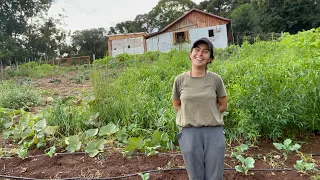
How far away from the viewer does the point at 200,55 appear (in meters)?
1.61

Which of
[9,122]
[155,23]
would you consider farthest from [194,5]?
[9,122]

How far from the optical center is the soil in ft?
6.82

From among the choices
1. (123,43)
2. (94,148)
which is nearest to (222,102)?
(94,148)

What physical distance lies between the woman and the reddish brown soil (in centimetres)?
48

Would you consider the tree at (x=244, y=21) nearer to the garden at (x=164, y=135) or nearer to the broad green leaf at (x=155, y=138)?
the garden at (x=164, y=135)

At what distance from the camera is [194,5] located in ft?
139

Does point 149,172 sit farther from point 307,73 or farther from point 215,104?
point 307,73

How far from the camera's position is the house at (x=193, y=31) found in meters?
20.9

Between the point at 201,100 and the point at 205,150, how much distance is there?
0.29m

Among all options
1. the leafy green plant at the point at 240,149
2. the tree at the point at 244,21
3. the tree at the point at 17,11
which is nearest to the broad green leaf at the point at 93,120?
the leafy green plant at the point at 240,149

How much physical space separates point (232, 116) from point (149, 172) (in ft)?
3.81

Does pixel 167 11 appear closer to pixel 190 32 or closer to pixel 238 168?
pixel 190 32

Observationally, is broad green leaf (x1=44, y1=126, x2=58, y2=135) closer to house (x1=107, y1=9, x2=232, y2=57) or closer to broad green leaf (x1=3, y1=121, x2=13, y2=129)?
broad green leaf (x1=3, y1=121, x2=13, y2=129)

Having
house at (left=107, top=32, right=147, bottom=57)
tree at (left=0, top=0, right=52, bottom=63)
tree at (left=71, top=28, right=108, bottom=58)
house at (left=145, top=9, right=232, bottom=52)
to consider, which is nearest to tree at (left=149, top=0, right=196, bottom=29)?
tree at (left=71, top=28, right=108, bottom=58)
